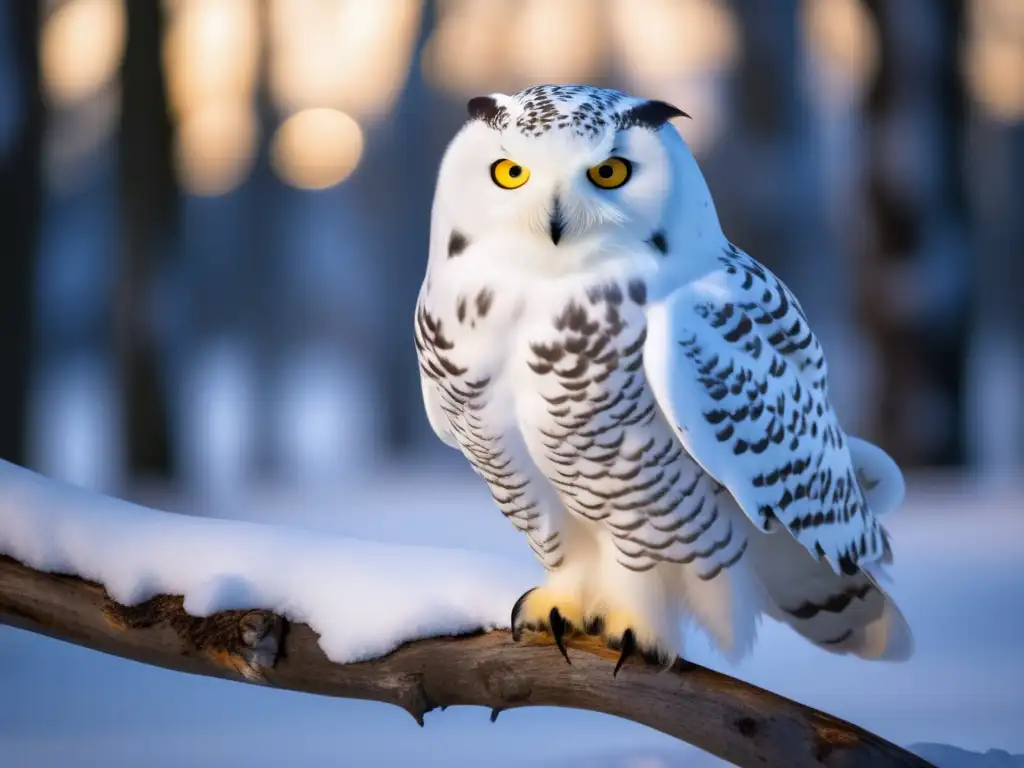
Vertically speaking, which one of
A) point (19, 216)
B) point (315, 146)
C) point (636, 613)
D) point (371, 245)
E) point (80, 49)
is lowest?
point (636, 613)

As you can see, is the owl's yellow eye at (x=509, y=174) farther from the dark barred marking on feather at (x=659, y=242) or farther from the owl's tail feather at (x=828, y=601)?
the owl's tail feather at (x=828, y=601)

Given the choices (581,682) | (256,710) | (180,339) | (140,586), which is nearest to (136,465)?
(180,339)

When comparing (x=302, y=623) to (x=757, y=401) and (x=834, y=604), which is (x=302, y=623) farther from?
(x=834, y=604)

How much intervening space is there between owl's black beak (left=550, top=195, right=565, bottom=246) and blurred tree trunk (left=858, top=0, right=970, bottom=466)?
2.39 meters

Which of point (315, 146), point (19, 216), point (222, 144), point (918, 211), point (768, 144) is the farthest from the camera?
point (315, 146)

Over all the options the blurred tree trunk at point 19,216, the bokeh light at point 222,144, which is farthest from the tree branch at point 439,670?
the bokeh light at point 222,144

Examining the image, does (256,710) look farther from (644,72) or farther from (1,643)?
(644,72)

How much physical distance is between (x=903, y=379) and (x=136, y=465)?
97.9 inches

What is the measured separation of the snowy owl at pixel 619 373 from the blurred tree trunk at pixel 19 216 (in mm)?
2067

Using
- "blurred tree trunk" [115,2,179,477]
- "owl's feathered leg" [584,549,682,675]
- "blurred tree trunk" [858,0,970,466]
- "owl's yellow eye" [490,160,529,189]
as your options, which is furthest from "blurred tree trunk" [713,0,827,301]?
"owl's yellow eye" [490,160,529,189]

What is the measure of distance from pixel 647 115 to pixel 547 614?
1.88 feet

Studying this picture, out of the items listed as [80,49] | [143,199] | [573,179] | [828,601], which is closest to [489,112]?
[573,179]

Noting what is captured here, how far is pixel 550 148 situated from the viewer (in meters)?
0.97

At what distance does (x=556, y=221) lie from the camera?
0.98 meters
